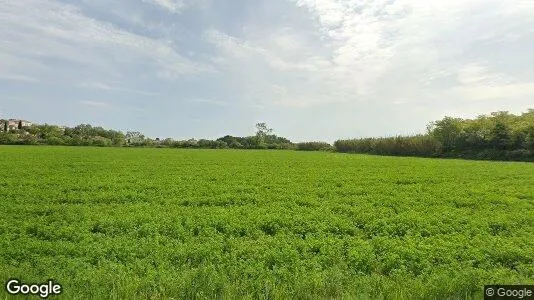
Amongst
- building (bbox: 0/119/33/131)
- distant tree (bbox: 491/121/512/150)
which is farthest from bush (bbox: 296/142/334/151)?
Result: building (bbox: 0/119/33/131)

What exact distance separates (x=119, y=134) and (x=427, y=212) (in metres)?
138

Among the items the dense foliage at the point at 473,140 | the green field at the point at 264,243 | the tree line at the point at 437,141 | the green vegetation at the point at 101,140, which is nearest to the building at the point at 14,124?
the green vegetation at the point at 101,140

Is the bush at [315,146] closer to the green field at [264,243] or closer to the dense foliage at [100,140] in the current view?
the dense foliage at [100,140]

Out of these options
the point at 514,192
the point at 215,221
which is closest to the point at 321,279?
the point at 215,221

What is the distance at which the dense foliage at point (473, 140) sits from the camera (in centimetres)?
6188

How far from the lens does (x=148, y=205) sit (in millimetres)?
14648

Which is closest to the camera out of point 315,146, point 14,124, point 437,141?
point 437,141

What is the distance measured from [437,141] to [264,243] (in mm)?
77720

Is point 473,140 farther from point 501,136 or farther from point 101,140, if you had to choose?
point 101,140

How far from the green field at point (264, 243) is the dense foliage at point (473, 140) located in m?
Result: 52.7

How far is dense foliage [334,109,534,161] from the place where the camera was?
6188cm

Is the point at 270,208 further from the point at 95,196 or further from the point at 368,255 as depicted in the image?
the point at 95,196

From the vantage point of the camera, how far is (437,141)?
78062 millimetres

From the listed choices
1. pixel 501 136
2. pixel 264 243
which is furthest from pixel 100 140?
pixel 264 243
